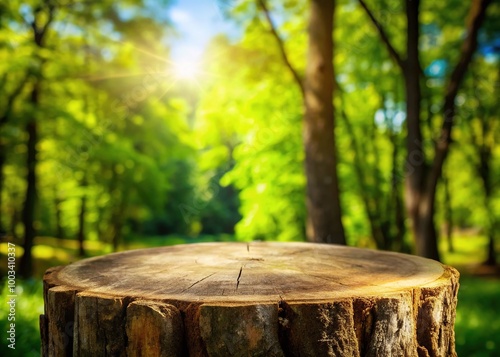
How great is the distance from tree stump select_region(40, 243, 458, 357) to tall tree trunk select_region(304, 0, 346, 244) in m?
3.29

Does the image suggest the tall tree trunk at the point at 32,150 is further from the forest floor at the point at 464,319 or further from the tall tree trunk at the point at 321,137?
the tall tree trunk at the point at 321,137

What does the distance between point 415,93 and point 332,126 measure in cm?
141

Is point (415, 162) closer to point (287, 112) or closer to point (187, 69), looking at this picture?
point (287, 112)

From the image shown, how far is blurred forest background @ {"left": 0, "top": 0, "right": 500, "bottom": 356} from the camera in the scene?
6113 millimetres

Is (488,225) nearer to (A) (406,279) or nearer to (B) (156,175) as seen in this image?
(B) (156,175)

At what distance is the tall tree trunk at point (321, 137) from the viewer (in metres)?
5.80

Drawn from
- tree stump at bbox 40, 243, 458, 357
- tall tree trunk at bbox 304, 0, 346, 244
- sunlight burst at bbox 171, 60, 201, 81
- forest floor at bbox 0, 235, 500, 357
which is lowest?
forest floor at bbox 0, 235, 500, 357

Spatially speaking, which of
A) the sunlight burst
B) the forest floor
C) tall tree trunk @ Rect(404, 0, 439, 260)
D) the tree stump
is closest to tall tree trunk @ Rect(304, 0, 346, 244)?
tall tree trunk @ Rect(404, 0, 439, 260)

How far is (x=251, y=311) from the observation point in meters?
1.80

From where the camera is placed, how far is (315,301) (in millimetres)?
1852

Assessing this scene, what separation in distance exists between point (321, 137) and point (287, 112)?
368cm

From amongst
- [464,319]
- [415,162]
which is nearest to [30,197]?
[415,162]

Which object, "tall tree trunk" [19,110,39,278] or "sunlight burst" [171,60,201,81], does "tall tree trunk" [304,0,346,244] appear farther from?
"tall tree trunk" [19,110,39,278]

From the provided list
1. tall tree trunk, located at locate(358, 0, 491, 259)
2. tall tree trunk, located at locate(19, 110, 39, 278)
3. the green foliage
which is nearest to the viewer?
the green foliage
